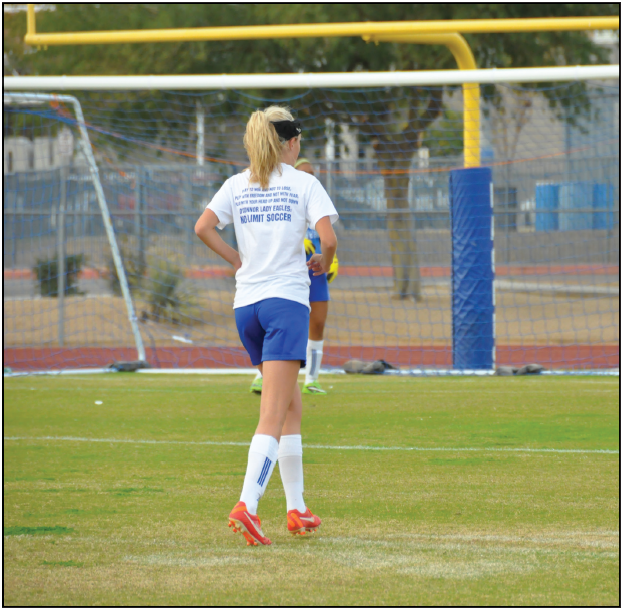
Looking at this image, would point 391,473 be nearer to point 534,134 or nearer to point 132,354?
point 132,354

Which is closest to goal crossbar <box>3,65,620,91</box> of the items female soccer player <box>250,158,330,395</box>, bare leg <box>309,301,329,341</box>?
female soccer player <box>250,158,330,395</box>

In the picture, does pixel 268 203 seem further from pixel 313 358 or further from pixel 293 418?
pixel 313 358

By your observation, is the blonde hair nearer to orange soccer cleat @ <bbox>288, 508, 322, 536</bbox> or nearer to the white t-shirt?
the white t-shirt

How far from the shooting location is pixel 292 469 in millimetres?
4625

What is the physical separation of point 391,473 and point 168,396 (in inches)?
161

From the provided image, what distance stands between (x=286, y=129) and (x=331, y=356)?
8.04 metres

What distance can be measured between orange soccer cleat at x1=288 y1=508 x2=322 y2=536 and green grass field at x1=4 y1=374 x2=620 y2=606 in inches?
2.4

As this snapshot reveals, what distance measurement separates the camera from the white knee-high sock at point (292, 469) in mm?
4586

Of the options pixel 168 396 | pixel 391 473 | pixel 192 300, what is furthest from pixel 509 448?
pixel 192 300

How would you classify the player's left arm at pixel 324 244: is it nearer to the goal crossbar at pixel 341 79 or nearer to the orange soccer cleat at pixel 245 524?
the orange soccer cleat at pixel 245 524

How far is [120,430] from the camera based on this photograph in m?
7.62

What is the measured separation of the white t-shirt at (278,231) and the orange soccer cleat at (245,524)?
3.15 ft

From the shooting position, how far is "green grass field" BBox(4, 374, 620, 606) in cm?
372

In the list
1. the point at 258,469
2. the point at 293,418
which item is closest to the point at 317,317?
the point at 293,418
